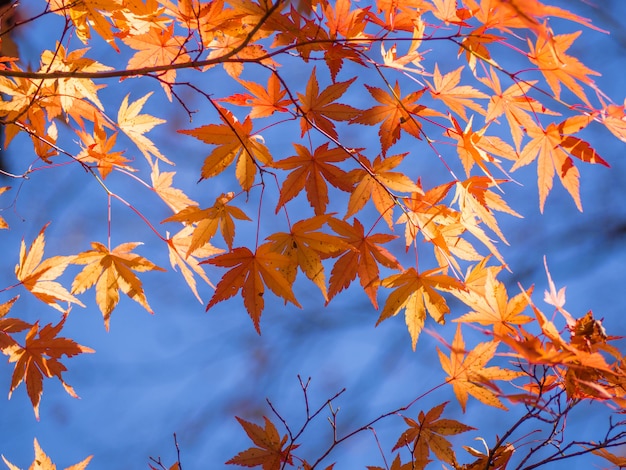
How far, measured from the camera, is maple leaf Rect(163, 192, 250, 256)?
3.24 ft

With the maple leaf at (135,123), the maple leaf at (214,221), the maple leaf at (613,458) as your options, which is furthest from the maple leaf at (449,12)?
the maple leaf at (613,458)

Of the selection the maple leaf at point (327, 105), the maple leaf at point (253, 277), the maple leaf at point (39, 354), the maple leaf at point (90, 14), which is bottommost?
the maple leaf at point (39, 354)

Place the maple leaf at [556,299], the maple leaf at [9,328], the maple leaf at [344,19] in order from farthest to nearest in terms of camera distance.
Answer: the maple leaf at [9,328] → the maple leaf at [344,19] → the maple leaf at [556,299]

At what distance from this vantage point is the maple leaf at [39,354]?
1113 millimetres

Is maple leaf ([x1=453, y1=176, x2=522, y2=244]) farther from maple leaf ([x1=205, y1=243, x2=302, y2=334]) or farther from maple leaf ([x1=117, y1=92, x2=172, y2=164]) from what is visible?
maple leaf ([x1=117, y1=92, x2=172, y2=164])

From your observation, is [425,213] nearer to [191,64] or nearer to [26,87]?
[191,64]

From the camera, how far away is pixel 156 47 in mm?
1177

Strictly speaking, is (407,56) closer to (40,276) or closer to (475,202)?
(475,202)

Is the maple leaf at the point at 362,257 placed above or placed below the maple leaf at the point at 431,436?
above

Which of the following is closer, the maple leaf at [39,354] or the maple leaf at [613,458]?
the maple leaf at [613,458]

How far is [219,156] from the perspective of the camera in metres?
0.99

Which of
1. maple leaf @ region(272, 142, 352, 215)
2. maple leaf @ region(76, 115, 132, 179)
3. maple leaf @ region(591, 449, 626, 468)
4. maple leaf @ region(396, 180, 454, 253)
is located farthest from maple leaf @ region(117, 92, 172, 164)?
maple leaf @ region(591, 449, 626, 468)

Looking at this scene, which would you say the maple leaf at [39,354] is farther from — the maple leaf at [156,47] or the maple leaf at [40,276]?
the maple leaf at [156,47]

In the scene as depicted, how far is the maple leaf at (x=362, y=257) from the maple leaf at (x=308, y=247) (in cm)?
3
